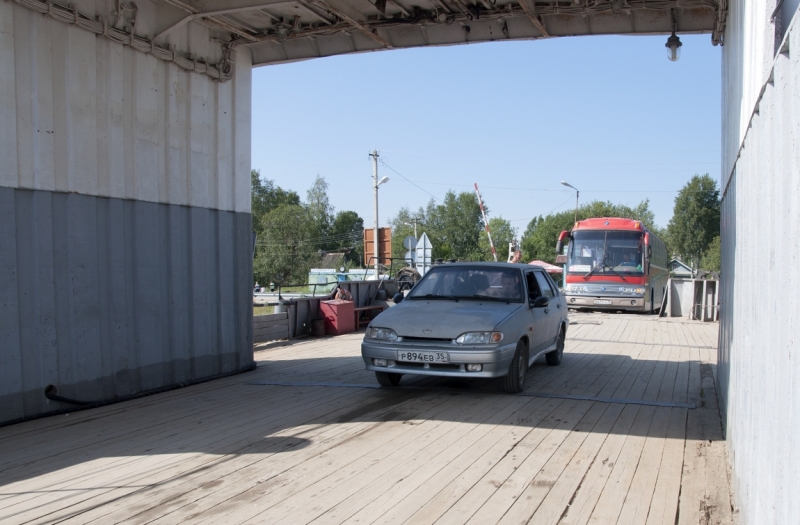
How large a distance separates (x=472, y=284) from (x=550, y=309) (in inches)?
65.2

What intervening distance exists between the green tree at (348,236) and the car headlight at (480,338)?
8345 cm

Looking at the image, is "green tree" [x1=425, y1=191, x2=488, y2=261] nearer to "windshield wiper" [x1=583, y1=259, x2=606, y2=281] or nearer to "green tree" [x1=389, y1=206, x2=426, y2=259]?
"green tree" [x1=389, y1=206, x2=426, y2=259]

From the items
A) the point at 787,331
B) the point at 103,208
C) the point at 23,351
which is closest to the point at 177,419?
the point at 23,351

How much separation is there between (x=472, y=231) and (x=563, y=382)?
86.0m

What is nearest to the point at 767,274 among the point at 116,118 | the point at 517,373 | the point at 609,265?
the point at 517,373

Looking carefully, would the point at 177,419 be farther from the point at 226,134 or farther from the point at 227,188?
the point at 226,134

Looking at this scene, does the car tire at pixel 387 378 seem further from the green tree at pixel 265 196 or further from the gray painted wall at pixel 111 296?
the green tree at pixel 265 196

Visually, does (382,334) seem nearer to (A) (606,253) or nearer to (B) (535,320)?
(B) (535,320)

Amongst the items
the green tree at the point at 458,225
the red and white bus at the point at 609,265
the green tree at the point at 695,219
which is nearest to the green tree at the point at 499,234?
the green tree at the point at 458,225

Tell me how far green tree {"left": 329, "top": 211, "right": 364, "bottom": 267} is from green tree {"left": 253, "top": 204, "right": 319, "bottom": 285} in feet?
69.2

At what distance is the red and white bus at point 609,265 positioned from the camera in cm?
2292

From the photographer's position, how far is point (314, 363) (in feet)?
36.0

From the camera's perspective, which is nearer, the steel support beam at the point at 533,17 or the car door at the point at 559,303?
the steel support beam at the point at 533,17

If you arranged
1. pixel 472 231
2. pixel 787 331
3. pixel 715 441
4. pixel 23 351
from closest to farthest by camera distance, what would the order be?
pixel 787 331 → pixel 715 441 → pixel 23 351 → pixel 472 231
